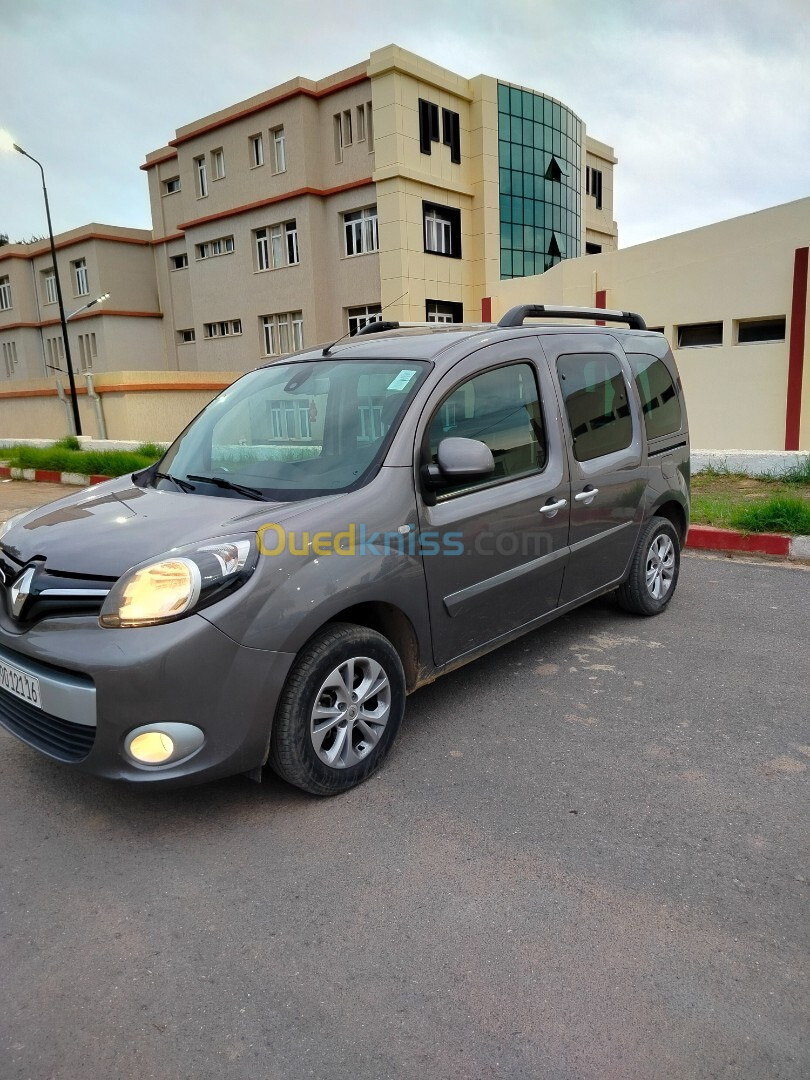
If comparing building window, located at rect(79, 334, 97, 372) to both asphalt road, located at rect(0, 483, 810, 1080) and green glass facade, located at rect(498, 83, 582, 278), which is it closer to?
green glass facade, located at rect(498, 83, 582, 278)

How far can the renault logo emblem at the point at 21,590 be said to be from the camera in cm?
290

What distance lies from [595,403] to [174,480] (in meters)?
2.35

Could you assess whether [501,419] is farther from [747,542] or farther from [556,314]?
[747,542]

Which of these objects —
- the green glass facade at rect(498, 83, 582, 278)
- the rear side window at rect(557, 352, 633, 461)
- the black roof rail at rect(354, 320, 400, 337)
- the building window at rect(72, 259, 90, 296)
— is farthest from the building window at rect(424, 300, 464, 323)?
the rear side window at rect(557, 352, 633, 461)

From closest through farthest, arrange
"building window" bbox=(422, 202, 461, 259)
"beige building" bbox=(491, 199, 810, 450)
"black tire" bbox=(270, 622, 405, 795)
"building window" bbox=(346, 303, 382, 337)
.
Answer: "black tire" bbox=(270, 622, 405, 795), "beige building" bbox=(491, 199, 810, 450), "building window" bbox=(422, 202, 461, 259), "building window" bbox=(346, 303, 382, 337)

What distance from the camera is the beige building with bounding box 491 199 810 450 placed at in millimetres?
14562

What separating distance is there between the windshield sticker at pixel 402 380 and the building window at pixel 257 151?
28684mm

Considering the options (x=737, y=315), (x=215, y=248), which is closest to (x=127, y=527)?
(x=737, y=315)

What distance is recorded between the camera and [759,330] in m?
15.6

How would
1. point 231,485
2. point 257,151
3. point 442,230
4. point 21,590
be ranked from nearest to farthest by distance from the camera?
point 21,590
point 231,485
point 442,230
point 257,151

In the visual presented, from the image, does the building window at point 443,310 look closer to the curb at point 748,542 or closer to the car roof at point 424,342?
the curb at point 748,542

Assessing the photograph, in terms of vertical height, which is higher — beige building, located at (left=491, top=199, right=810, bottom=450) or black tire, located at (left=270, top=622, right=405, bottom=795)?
beige building, located at (left=491, top=199, right=810, bottom=450)

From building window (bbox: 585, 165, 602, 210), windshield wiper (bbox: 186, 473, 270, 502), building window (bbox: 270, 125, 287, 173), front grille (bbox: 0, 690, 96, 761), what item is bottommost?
front grille (bbox: 0, 690, 96, 761)

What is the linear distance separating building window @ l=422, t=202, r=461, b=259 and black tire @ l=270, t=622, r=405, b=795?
1021 inches
